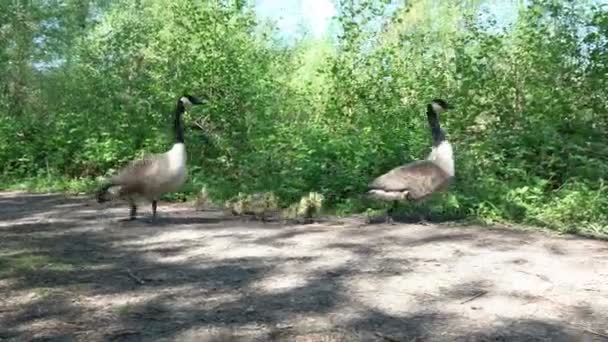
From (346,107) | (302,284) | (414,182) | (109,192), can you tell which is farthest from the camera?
(346,107)

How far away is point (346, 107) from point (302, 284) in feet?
35.2

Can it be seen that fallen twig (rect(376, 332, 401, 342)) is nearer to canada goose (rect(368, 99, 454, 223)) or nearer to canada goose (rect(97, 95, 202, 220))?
canada goose (rect(368, 99, 454, 223))

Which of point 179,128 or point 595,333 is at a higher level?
point 179,128

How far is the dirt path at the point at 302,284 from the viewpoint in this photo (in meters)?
3.97

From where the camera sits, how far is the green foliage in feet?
35.2

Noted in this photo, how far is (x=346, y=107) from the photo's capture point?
1548 centimetres

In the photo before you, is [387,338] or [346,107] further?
[346,107]

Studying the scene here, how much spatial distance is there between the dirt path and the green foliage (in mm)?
2282

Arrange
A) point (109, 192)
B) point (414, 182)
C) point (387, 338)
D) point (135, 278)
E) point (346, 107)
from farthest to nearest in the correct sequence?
point (346, 107) < point (109, 192) < point (414, 182) < point (135, 278) < point (387, 338)

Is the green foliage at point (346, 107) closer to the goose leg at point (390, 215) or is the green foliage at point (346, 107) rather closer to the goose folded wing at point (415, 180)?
the goose leg at point (390, 215)

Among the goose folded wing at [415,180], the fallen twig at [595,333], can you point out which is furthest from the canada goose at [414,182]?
the fallen twig at [595,333]

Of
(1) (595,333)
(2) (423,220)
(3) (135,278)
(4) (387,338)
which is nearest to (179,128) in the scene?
(2) (423,220)

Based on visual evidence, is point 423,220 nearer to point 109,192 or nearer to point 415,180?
point 415,180

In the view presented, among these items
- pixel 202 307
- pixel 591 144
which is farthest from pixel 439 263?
pixel 591 144
